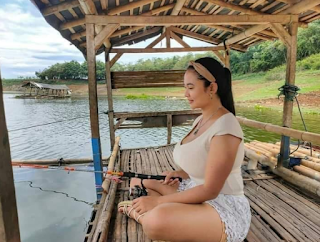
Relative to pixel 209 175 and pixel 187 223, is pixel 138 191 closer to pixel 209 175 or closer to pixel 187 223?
pixel 187 223

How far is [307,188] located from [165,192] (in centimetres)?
156

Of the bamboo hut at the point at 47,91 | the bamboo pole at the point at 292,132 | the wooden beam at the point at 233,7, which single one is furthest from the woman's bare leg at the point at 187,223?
the bamboo hut at the point at 47,91

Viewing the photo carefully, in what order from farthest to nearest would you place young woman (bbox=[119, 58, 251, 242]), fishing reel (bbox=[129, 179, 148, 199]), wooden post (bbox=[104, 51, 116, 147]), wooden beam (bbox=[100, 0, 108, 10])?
1. wooden post (bbox=[104, 51, 116, 147])
2. wooden beam (bbox=[100, 0, 108, 10])
3. fishing reel (bbox=[129, 179, 148, 199])
4. young woman (bbox=[119, 58, 251, 242])

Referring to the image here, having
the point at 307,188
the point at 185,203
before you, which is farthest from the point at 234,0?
the point at 185,203

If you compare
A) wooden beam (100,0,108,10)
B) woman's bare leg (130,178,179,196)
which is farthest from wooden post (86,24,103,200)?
woman's bare leg (130,178,179,196)

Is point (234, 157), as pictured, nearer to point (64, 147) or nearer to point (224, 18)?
point (224, 18)

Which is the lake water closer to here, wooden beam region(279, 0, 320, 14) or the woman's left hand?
A: the woman's left hand

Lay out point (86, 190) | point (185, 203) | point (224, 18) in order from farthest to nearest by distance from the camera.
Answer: point (86, 190)
point (224, 18)
point (185, 203)

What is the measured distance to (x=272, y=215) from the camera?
2115mm

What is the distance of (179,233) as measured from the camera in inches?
50.0

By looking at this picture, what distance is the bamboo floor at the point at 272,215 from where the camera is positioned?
1832 mm

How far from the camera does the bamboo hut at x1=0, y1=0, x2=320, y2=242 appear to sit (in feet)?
6.56

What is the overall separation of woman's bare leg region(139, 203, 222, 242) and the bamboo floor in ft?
→ 1.92

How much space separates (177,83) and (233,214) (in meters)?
4.26
